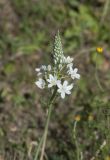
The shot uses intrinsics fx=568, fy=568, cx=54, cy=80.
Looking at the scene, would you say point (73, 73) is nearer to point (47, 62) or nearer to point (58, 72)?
point (58, 72)

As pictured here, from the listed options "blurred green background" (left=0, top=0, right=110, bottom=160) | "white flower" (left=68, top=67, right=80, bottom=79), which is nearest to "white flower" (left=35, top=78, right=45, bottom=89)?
"white flower" (left=68, top=67, right=80, bottom=79)

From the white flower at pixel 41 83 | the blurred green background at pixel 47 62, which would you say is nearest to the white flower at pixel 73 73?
the white flower at pixel 41 83

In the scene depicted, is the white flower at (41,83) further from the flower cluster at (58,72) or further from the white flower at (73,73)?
the white flower at (73,73)

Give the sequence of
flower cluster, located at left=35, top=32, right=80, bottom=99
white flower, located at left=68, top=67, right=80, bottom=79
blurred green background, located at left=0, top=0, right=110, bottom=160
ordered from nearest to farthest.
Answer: flower cluster, located at left=35, top=32, right=80, bottom=99 → white flower, located at left=68, top=67, right=80, bottom=79 → blurred green background, located at left=0, top=0, right=110, bottom=160

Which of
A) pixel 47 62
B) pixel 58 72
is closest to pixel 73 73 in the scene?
pixel 58 72

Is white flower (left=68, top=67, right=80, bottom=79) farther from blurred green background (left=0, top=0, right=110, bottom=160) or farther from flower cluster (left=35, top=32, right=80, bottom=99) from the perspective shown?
blurred green background (left=0, top=0, right=110, bottom=160)

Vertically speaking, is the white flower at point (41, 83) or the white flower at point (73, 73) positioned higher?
the white flower at point (73, 73)

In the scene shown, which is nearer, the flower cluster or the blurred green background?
the flower cluster

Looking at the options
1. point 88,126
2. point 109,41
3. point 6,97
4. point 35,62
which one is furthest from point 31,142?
point 109,41
